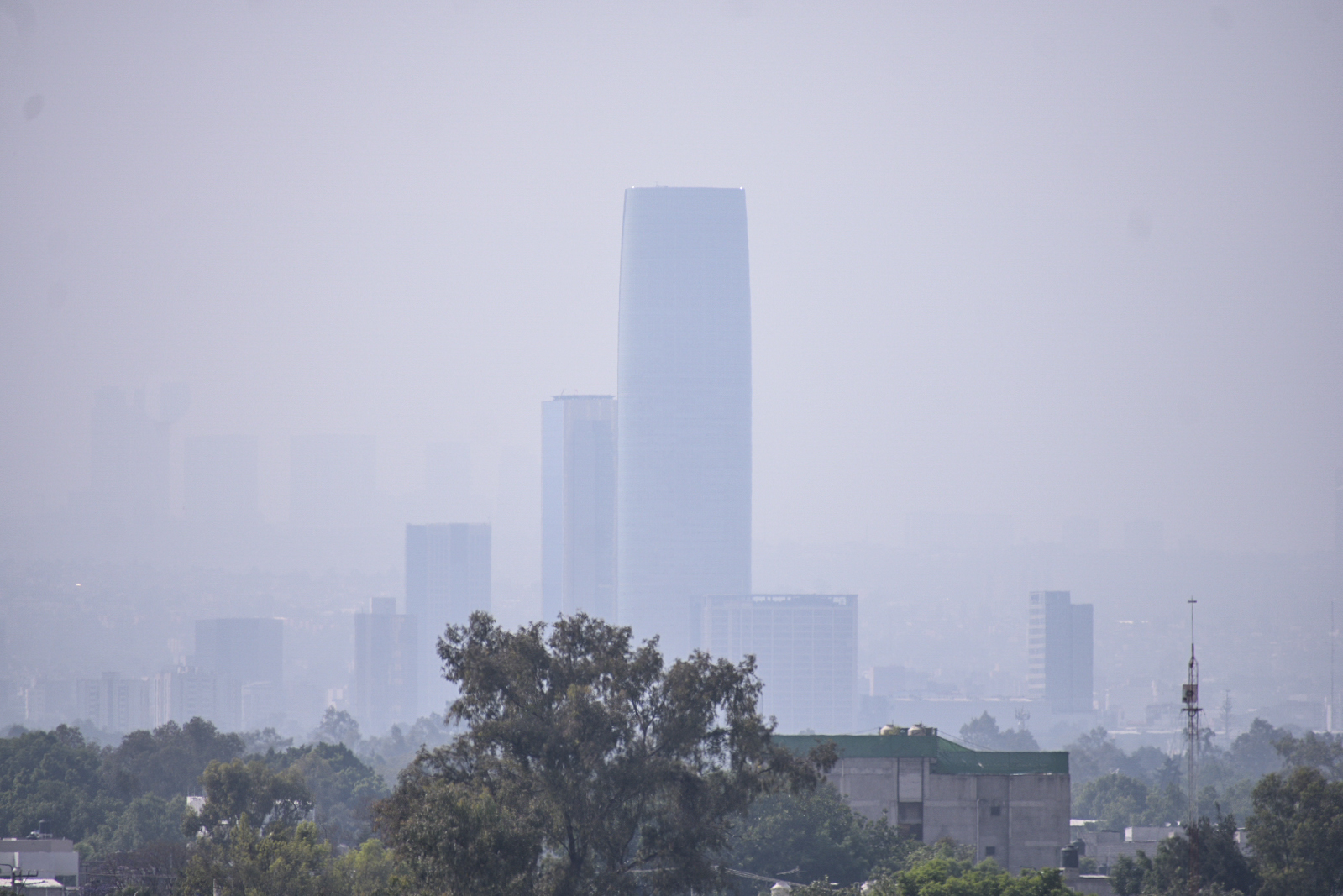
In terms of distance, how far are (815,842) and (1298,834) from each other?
704 inches

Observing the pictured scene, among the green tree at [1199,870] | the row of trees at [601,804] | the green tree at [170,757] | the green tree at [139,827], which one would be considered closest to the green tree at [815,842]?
the row of trees at [601,804]

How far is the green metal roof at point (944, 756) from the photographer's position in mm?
74375

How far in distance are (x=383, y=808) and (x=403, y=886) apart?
5.15 meters

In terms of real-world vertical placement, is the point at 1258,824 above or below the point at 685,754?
below

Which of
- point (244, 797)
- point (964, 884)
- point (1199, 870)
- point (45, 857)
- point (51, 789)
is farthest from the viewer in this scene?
point (51, 789)

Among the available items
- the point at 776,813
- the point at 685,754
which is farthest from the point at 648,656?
the point at 776,813

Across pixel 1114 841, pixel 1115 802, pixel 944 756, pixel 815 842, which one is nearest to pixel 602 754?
pixel 815 842

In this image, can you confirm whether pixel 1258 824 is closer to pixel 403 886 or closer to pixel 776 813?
pixel 776 813

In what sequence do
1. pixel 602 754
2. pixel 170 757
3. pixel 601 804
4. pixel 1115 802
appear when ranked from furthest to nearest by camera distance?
pixel 1115 802 < pixel 170 757 < pixel 602 754 < pixel 601 804

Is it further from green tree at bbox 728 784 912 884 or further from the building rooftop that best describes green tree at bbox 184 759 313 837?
the building rooftop

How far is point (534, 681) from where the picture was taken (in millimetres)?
41844

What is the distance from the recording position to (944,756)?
247 feet

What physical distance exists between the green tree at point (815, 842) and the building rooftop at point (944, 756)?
447 cm

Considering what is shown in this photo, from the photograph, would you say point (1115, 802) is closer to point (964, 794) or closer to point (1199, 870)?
point (964, 794)
